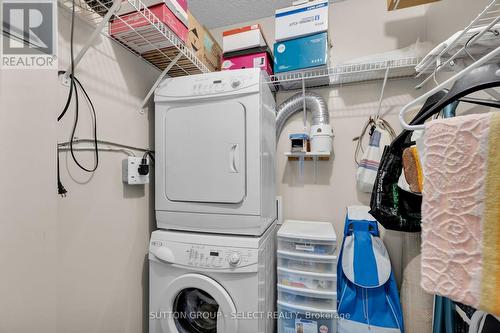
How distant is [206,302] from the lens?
4.50ft

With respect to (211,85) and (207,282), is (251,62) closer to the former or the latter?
(211,85)

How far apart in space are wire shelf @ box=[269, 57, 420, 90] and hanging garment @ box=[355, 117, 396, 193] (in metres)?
0.33

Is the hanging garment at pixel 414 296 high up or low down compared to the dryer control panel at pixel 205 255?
down

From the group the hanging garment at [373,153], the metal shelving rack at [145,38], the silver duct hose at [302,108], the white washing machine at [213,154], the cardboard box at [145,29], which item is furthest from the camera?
the silver duct hose at [302,108]

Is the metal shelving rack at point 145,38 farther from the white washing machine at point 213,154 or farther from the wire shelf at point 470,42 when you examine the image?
the wire shelf at point 470,42

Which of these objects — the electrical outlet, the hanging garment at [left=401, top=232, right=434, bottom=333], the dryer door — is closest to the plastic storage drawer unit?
the hanging garment at [left=401, top=232, right=434, bottom=333]

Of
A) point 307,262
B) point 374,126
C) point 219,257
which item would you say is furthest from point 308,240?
point 374,126

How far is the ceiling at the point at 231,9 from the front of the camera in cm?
174

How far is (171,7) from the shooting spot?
1.14 meters

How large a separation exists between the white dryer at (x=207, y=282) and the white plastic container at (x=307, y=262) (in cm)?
12

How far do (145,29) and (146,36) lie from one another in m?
0.07

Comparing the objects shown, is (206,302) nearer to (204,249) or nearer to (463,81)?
(204,249)

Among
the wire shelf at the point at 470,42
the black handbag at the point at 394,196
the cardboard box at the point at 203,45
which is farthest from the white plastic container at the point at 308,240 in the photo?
the cardboard box at the point at 203,45

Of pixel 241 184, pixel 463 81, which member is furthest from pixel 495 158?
pixel 241 184
